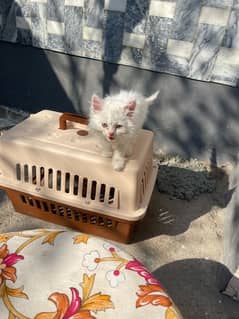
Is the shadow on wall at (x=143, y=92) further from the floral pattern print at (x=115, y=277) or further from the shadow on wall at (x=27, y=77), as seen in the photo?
the floral pattern print at (x=115, y=277)

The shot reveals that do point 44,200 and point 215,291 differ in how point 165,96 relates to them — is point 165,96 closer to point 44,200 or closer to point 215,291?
point 44,200

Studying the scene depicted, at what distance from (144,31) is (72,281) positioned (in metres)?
2.12

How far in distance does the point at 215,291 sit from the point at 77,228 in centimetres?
85

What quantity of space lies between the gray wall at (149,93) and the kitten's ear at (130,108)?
4.17 ft

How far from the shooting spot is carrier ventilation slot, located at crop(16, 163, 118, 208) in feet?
5.22

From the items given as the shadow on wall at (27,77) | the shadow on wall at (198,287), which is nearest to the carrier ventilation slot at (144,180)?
the shadow on wall at (198,287)

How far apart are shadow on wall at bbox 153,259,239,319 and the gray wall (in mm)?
1255

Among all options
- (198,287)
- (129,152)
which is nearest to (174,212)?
(198,287)

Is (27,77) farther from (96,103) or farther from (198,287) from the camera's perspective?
(198,287)

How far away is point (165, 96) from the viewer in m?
2.62

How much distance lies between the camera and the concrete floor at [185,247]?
→ 1.48 meters

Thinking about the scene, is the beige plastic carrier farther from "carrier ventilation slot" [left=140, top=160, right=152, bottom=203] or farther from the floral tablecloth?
the floral tablecloth

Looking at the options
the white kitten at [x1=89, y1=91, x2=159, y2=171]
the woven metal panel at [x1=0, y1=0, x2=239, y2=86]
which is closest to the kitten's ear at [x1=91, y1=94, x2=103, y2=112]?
the white kitten at [x1=89, y1=91, x2=159, y2=171]

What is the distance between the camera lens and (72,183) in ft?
5.31
